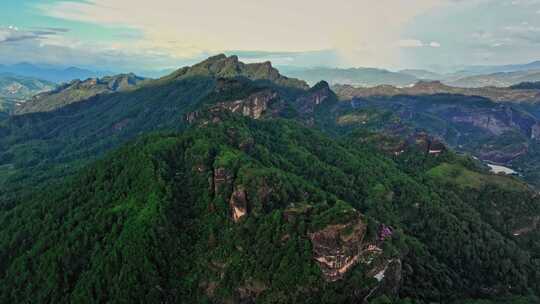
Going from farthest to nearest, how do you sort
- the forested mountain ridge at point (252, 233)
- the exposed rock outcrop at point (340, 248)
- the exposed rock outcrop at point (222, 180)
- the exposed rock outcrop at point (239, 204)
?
the exposed rock outcrop at point (222, 180), the exposed rock outcrop at point (239, 204), the forested mountain ridge at point (252, 233), the exposed rock outcrop at point (340, 248)

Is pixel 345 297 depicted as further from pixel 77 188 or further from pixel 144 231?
pixel 77 188

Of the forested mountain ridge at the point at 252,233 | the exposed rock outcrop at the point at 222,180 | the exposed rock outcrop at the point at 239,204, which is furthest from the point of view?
the exposed rock outcrop at the point at 222,180

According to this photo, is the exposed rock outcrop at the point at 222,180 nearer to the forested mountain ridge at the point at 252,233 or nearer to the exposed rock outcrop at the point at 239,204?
the forested mountain ridge at the point at 252,233

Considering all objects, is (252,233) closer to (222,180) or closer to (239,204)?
(239,204)

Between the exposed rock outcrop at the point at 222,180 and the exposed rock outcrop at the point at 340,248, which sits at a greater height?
the exposed rock outcrop at the point at 222,180

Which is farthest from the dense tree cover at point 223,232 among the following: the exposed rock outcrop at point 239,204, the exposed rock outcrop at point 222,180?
the exposed rock outcrop at point 239,204

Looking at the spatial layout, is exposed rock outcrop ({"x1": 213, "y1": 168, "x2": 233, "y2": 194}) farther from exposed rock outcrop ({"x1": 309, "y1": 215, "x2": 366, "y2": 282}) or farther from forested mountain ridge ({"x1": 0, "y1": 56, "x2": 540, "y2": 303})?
exposed rock outcrop ({"x1": 309, "y1": 215, "x2": 366, "y2": 282})

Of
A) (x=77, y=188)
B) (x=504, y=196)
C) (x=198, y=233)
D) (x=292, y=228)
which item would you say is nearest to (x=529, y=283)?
(x=504, y=196)

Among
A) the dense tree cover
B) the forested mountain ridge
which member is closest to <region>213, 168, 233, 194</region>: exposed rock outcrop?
the forested mountain ridge
